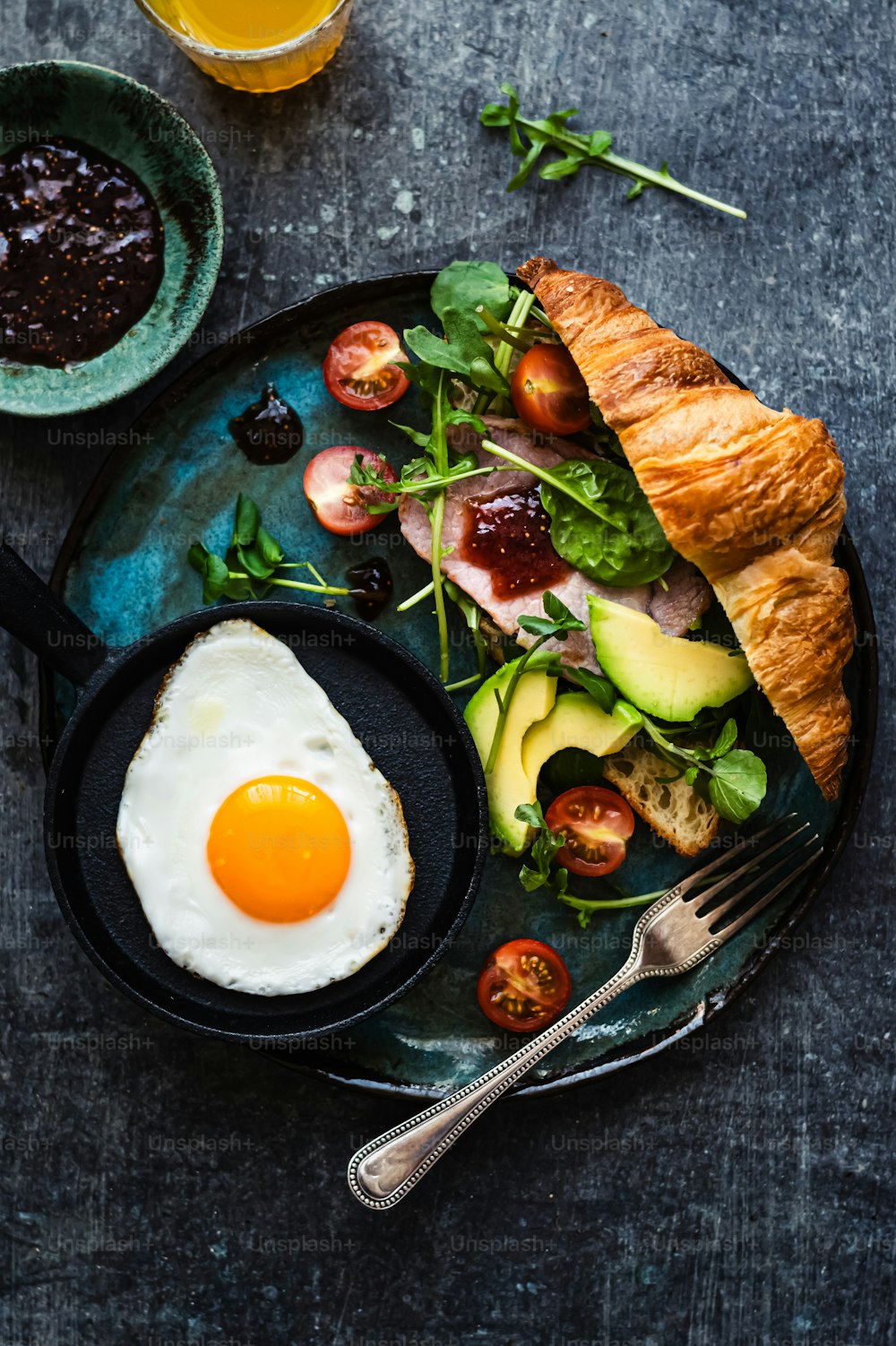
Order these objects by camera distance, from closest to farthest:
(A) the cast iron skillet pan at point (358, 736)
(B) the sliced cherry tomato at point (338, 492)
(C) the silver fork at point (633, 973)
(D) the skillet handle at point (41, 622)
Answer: (D) the skillet handle at point (41, 622) → (A) the cast iron skillet pan at point (358, 736) → (C) the silver fork at point (633, 973) → (B) the sliced cherry tomato at point (338, 492)

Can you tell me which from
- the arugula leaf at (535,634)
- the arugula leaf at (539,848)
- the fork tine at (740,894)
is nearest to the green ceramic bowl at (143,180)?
the arugula leaf at (535,634)

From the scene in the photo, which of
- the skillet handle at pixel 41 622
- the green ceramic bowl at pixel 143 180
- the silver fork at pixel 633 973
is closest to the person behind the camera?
the skillet handle at pixel 41 622

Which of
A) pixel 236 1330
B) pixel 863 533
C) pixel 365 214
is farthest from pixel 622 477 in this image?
pixel 236 1330

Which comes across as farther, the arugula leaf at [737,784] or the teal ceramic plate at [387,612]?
the teal ceramic plate at [387,612]

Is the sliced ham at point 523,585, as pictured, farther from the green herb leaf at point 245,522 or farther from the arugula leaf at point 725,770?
the green herb leaf at point 245,522

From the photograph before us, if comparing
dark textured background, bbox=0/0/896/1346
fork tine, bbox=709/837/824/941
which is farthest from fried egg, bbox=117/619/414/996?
fork tine, bbox=709/837/824/941

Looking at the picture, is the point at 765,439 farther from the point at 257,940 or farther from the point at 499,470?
the point at 257,940
